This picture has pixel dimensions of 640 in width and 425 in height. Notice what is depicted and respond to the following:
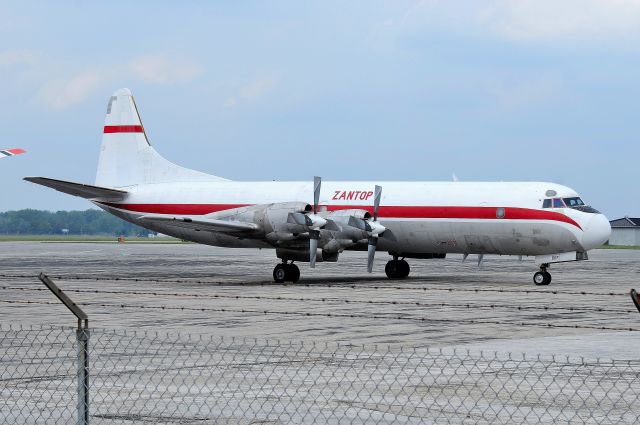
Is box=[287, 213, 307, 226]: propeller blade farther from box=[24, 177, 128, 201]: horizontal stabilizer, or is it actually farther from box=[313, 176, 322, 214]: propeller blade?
box=[24, 177, 128, 201]: horizontal stabilizer

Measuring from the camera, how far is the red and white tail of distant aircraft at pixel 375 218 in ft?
119

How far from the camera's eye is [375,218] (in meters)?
38.3

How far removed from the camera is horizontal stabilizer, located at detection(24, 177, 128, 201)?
40719 millimetres

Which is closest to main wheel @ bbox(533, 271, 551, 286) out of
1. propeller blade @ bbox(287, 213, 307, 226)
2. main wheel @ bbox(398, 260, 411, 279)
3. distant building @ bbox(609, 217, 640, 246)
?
main wheel @ bbox(398, 260, 411, 279)

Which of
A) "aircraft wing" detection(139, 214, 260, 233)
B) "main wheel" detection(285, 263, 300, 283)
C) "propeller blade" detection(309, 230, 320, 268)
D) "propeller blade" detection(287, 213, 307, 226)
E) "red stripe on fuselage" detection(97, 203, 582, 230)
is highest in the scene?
"red stripe on fuselage" detection(97, 203, 582, 230)

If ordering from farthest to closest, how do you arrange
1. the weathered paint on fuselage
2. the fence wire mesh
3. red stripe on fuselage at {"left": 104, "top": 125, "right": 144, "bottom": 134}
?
red stripe on fuselage at {"left": 104, "top": 125, "right": 144, "bottom": 134}, the weathered paint on fuselage, the fence wire mesh

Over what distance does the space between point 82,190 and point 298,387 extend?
99.4 ft

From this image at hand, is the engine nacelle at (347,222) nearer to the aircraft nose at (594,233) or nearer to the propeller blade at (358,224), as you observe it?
the propeller blade at (358,224)

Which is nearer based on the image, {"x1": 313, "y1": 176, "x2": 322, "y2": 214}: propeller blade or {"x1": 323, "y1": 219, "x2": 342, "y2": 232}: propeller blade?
{"x1": 323, "y1": 219, "x2": 342, "y2": 232}: propeller blade

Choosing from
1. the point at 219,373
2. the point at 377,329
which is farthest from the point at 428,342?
the point at 219,373

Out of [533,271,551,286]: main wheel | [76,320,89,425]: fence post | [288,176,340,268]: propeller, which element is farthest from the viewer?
[288,176,340,268]: propeller

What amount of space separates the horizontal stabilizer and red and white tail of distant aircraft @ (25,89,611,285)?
4 centimetres

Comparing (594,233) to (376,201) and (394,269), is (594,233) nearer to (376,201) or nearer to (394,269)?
(376,201)

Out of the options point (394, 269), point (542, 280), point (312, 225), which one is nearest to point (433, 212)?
point (394, 269)
